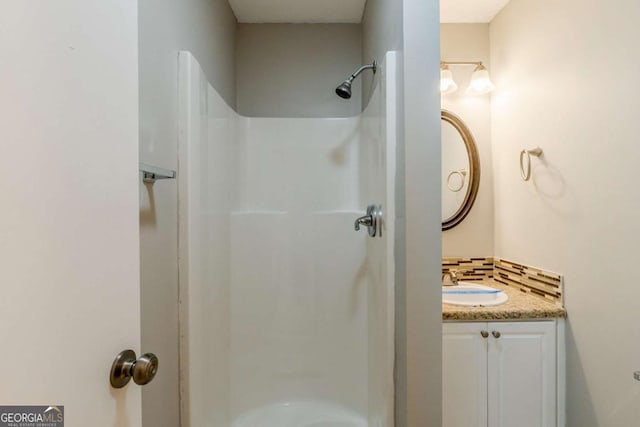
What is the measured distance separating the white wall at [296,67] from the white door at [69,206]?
1.56 m

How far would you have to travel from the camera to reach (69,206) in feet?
1.60

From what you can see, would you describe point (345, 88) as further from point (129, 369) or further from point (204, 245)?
point (129, 369)

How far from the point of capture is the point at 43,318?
0.44 m

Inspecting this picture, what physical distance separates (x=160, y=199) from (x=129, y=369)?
1.87ft

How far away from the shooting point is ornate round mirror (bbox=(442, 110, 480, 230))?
2020 mm

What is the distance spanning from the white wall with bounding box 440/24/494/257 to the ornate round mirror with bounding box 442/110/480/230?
0.05 meters

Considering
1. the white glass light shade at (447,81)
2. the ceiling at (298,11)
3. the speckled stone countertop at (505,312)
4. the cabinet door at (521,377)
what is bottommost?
the cabinet door at (521,377)

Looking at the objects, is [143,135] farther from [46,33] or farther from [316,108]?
[316,108]

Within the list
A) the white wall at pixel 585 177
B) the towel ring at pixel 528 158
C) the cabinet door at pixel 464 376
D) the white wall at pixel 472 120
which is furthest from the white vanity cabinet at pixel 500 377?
the towel ring at pixel 528 158

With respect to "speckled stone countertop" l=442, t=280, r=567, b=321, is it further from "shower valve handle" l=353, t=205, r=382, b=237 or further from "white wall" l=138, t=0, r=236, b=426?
"white wall" l=138, t=0, r=236, b=426

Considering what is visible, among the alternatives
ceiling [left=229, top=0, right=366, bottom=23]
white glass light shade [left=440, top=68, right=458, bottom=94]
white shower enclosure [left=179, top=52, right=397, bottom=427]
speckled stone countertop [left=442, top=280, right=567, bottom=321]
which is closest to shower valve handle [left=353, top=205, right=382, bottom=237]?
white shower enclosure [left=179, top=52, right=397, bottom=427]

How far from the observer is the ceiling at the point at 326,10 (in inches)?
73.9

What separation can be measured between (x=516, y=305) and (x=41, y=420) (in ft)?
5.75

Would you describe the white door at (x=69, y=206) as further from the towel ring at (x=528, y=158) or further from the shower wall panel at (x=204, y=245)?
the towel ring at (x=528, y=158)
